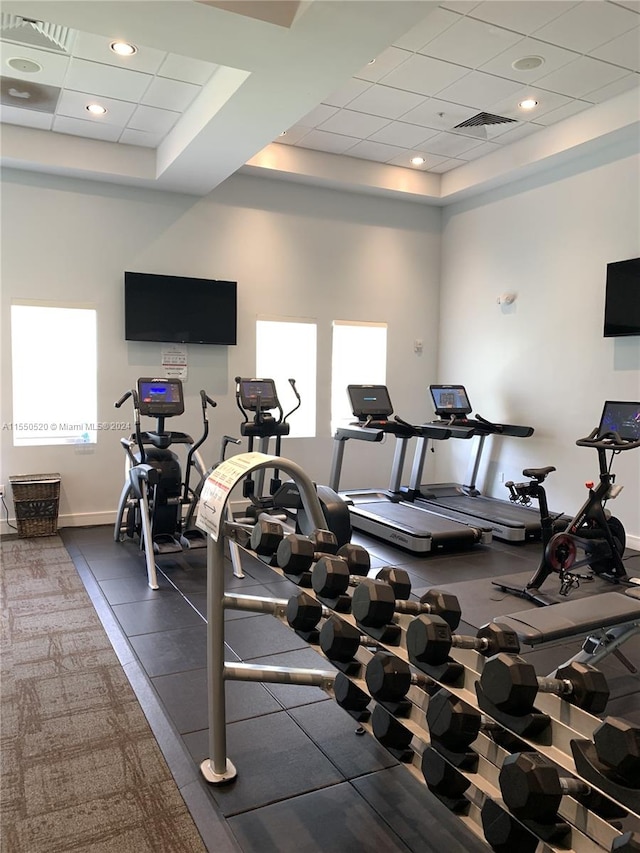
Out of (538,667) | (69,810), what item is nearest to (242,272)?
(538,667)

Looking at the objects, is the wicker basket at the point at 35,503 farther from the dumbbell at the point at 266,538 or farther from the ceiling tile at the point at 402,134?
the ceiling tile at the point at 402,134

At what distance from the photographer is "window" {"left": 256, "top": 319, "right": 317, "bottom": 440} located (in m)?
6.87

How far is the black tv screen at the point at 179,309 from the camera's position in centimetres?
608

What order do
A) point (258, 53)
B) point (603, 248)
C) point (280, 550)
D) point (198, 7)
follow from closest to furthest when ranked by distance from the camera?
point (280, 550) → point (198, 7) → point (258, 53) → point (603, 248)

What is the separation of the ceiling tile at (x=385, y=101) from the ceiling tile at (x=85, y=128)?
213cm

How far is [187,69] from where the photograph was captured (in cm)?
438

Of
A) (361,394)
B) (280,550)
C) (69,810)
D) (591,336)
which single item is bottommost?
(69,810)

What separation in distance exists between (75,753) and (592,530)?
3.47 meters

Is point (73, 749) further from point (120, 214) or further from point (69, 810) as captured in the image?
point (120, 214)

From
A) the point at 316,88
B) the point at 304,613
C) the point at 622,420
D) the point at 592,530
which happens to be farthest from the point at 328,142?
the point at 304,613

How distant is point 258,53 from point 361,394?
3.44 meters

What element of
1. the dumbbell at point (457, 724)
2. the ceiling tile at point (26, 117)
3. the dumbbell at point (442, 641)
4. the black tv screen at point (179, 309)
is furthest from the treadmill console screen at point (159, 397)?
the dumbbell at point (457, 724)

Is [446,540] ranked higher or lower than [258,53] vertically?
lower

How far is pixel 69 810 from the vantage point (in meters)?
2.13
